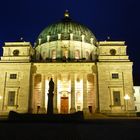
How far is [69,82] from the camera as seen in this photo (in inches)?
2028

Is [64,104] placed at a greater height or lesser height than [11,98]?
lesser

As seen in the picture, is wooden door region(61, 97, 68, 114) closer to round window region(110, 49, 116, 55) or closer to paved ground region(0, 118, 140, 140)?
round window region(110, 49, 116, 55)

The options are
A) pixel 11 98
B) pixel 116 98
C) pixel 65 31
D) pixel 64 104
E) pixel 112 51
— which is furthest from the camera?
pixel 65 31

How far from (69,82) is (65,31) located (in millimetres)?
14337

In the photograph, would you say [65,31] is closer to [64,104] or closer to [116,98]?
[64,104]

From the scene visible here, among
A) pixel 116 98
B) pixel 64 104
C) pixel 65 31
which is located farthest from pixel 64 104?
pixel 65 31

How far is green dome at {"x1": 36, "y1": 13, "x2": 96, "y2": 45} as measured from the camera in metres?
59.5

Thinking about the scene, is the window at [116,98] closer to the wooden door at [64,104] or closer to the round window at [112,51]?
the round window at [112,51]

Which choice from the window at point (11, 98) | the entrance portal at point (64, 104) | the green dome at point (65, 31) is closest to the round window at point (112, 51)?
the green dome at point (65, 31)

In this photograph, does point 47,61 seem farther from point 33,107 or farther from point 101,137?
point 101,137

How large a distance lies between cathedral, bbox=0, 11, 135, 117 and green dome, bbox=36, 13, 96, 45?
7193mm

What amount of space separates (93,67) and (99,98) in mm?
6133

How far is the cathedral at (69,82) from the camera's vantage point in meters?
47.4

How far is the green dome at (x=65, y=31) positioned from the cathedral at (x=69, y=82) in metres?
7.19
